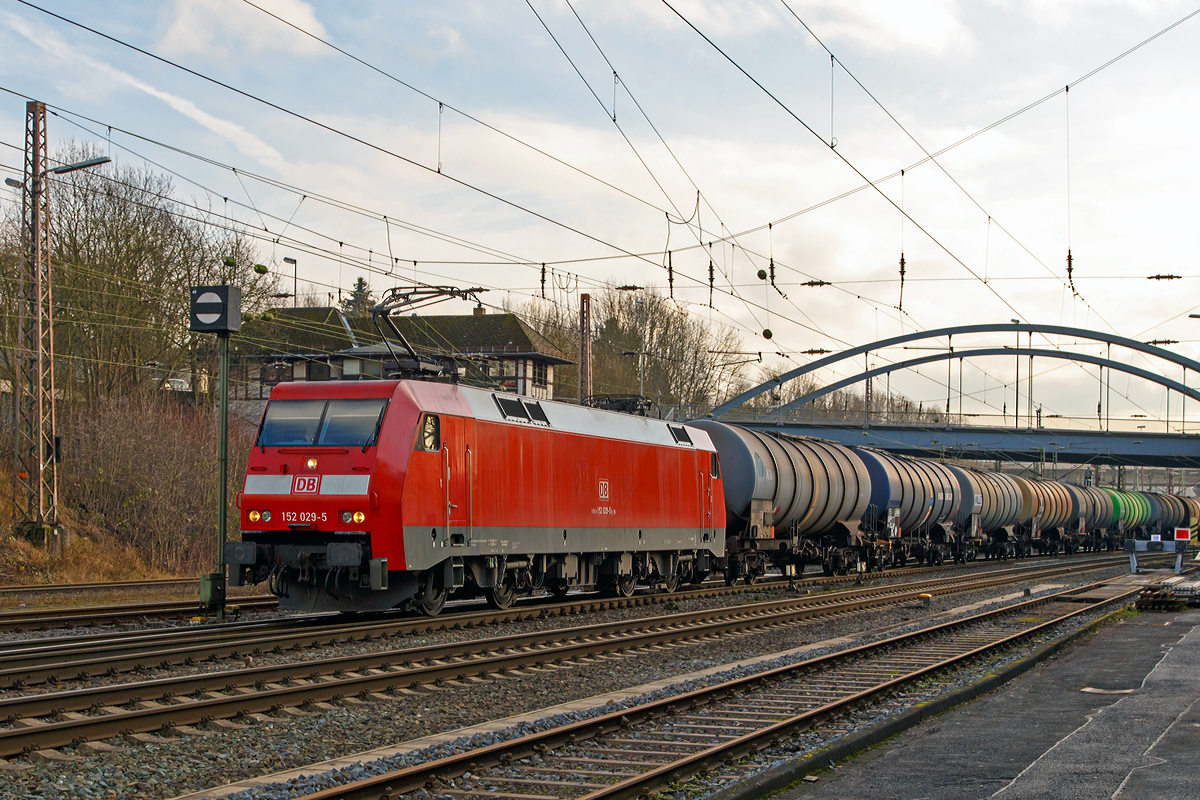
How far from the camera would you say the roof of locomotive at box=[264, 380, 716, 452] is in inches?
616

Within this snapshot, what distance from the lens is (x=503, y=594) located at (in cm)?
1856

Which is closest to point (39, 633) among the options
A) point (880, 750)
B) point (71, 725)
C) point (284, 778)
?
point (71, 725)

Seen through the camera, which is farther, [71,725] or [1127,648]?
[1127,648]

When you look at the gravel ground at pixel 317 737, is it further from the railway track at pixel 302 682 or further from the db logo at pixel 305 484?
the db logo at pixel 305 484

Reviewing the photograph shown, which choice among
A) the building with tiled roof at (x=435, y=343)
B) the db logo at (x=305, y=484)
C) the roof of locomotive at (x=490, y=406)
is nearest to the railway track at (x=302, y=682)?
the db logo at (x=305, y=484)

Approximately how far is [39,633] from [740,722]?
10.4 meters

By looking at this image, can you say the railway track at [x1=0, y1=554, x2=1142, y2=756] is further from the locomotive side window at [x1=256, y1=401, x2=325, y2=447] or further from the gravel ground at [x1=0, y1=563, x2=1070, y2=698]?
the locomotive side window at [x1=256, y1=401, x2=325, y2=447]

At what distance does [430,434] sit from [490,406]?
2.09m

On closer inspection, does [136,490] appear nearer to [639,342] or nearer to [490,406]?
[490,406]

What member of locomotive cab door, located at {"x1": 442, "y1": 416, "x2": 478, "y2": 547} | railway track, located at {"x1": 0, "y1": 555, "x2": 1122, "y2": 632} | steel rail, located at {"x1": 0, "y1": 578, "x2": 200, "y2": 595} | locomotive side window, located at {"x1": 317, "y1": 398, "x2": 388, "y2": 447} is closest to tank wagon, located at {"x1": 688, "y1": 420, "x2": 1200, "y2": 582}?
railway track, located at {"x1": 0, "y1": 555, "x2": 1122, "y2": 632}

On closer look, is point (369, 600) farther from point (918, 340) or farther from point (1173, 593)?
point (918, 340)

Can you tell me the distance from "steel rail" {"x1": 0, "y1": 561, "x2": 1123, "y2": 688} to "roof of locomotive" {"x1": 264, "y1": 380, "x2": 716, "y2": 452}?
3.11 metres

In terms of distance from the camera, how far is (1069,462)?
92.8 m

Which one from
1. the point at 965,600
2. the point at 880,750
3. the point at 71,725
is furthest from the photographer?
the point at 965,600
